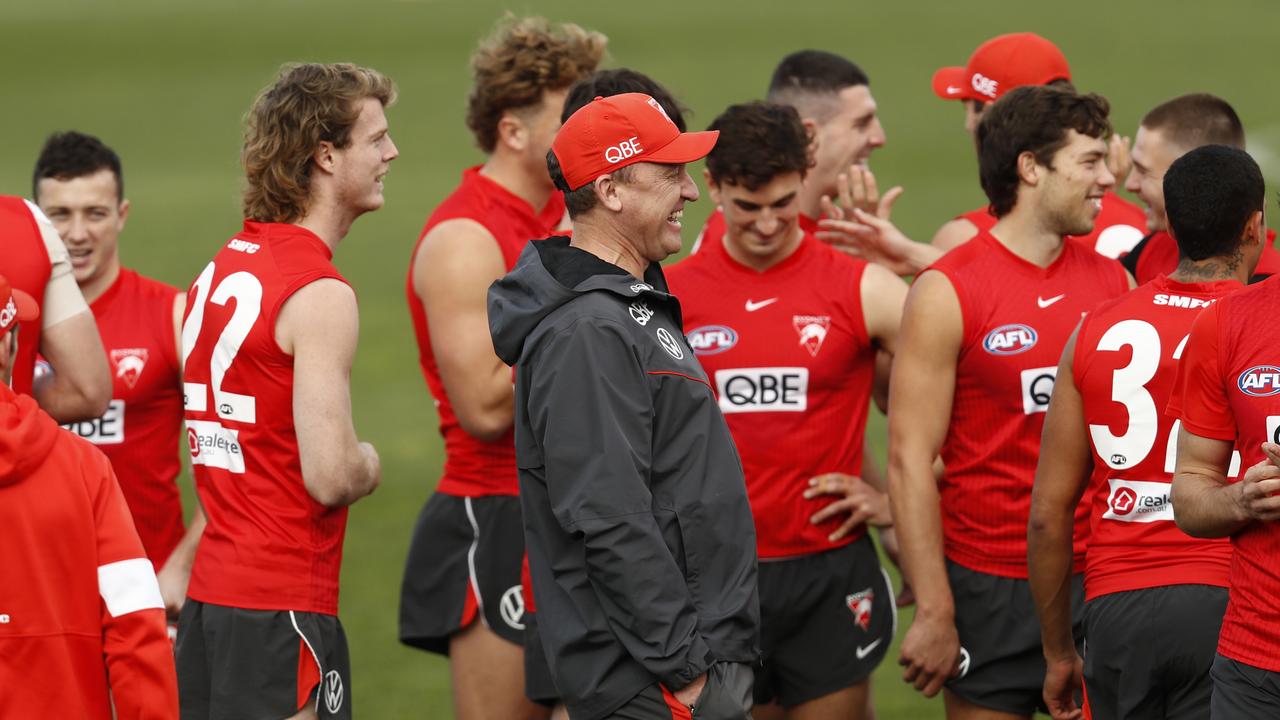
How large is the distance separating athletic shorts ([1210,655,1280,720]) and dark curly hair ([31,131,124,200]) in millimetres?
4476

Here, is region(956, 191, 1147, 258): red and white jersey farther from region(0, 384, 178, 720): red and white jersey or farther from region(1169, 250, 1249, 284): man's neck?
region(0, 384, 178, 720): red and white jersey

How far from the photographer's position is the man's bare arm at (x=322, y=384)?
4.53 metres

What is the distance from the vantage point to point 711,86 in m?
37.6

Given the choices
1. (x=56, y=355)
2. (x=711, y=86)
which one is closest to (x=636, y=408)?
(x=56, y=355)

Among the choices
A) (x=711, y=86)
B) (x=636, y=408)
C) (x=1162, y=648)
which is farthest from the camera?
(x=711, y=86)

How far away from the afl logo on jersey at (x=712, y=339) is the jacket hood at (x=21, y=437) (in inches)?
97.5

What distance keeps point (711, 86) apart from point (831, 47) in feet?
12.5

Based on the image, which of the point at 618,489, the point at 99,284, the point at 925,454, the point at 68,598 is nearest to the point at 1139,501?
the point at 925,454

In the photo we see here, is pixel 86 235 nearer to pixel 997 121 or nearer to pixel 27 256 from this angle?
pixel 27 256

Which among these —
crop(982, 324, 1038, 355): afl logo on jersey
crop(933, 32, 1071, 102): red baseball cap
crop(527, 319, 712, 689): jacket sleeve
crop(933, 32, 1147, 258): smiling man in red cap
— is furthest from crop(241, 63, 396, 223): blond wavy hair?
crop(933, 32, 1071, 102): red baseball cap

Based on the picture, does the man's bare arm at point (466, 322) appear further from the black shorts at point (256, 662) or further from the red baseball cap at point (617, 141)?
the red baseball cap at point (617, 141)

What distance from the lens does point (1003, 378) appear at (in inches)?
208

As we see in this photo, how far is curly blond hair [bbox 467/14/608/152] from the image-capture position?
604cm

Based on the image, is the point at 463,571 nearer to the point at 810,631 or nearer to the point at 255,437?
the point at 810,631
